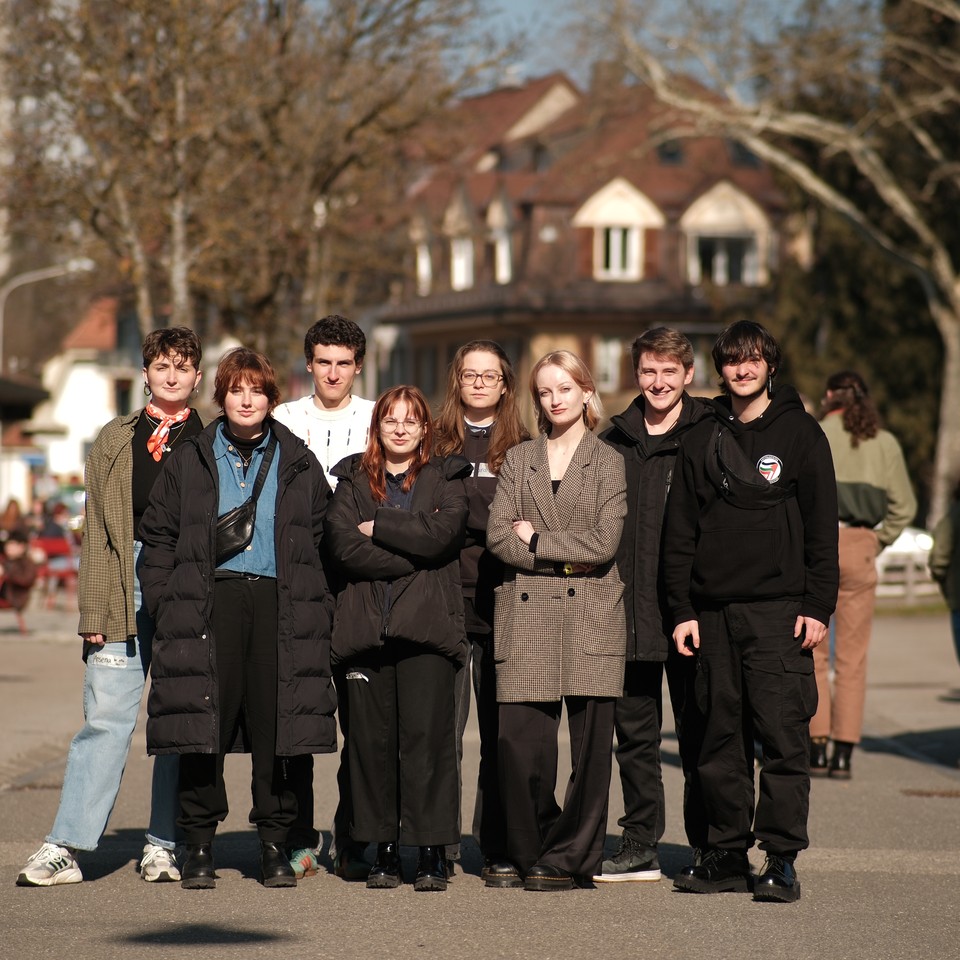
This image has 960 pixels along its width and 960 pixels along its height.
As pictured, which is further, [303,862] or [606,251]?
[606,251]

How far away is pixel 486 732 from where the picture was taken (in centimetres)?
709

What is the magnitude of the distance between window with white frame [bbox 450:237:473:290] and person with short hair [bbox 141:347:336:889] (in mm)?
46983

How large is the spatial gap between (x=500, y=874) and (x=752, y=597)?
1.42 m

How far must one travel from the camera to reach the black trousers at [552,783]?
681 cm

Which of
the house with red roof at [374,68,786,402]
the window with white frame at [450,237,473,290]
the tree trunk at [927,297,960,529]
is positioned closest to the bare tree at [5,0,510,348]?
the tree trunk at [927,297,960,529]

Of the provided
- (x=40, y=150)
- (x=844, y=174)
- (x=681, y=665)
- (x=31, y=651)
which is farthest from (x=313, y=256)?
(x=681, y=665)

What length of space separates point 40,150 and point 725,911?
749 inches

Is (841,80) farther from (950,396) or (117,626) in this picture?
(117,626)

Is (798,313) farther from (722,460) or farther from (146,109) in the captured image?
(722,460)

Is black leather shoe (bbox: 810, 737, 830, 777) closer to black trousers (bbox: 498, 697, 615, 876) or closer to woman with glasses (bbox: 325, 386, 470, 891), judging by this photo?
black trousers (bbox: 498, 697, 615, 876)

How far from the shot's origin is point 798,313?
1622 inches

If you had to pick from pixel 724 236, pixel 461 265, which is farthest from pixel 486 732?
pixel 461 265

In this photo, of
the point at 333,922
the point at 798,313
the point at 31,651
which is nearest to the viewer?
the point at 333,922

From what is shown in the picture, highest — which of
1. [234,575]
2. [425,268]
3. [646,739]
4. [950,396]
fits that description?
[425,268]
